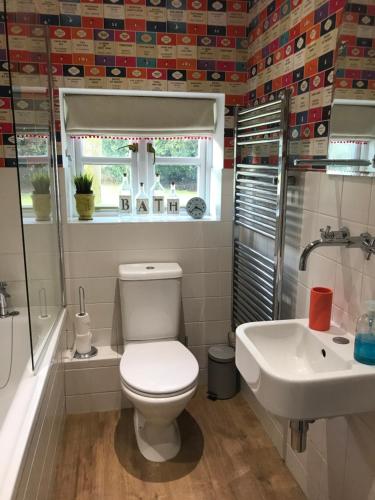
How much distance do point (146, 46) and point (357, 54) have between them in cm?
128

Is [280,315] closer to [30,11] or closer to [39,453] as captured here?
[39,453]

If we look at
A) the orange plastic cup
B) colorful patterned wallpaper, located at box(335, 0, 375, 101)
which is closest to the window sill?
the orange plastic cup

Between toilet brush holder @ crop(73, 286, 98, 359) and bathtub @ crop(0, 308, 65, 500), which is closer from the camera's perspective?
bathtub @ crop(0, 308, 65, 500)

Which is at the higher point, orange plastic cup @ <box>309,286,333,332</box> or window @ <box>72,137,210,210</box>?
window @ <box>72,137,210,210</box>

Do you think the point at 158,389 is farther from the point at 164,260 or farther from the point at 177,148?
the point at 177,148

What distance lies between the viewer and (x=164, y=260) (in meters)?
2.52

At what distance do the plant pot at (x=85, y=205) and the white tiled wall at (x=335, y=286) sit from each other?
47.0 inches

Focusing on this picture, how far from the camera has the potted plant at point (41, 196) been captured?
5.99 feet

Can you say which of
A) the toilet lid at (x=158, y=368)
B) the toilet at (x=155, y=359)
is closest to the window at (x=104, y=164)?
the toilet at (x=155, y=359)

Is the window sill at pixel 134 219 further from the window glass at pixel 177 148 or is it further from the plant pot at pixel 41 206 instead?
the window glass at pixel 177 148

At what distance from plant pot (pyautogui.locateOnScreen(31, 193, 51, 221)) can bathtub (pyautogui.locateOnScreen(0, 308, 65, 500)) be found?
0.58 m

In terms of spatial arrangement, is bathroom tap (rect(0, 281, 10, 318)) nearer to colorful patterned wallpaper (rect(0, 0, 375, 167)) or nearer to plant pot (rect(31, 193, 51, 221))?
plant pot (rect(31, 193, 51, 221))

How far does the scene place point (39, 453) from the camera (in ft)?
4.76

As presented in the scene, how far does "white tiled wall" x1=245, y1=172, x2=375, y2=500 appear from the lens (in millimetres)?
1386
